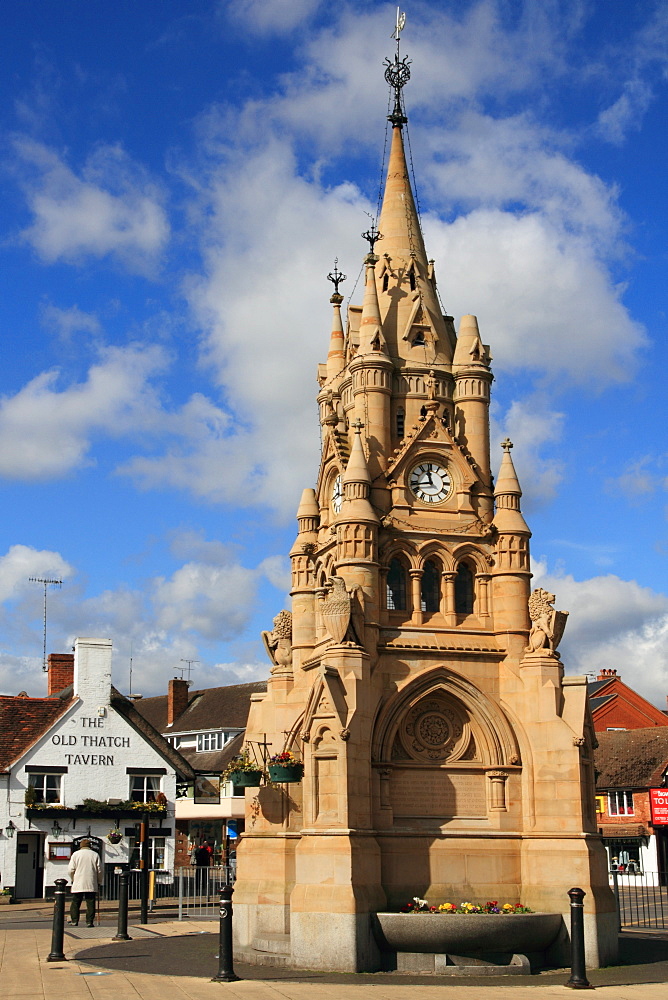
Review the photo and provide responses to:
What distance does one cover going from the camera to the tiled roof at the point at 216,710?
64188 millimetres

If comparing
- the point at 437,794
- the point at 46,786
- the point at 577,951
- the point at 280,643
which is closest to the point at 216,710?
the point at 46,786

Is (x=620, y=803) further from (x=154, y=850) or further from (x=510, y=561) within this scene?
(x=510, y=561)

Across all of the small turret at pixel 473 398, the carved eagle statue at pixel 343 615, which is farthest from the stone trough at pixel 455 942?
the small turret at pixel 473 398

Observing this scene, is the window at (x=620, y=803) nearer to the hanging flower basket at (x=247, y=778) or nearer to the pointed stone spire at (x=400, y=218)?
the pointed stone spire at (x=400, y=218)

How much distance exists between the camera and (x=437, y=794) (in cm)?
2386

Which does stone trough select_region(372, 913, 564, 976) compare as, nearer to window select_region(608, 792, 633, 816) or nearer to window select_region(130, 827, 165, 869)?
window select_region(130, 827, 165, 869)

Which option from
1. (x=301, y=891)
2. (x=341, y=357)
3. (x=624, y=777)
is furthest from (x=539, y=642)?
(x=624, y=777)

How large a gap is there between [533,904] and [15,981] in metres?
10.4

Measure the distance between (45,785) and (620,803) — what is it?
27.2 metres

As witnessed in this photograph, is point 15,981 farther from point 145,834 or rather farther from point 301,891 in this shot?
point 145,834

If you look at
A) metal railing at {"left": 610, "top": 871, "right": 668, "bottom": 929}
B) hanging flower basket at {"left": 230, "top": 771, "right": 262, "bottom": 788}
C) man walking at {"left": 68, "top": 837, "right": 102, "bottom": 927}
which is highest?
hanging flower basket at {"left": 230, "top": 771, "right": 262, "bottom": 788}

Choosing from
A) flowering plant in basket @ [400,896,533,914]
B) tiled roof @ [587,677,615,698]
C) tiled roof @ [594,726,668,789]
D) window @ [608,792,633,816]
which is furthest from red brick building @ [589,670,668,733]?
flowering plant in basket @ [400,896,533,914]

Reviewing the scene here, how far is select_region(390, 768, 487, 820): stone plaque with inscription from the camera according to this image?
23.6m

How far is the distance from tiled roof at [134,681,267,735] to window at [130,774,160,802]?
15.8m
